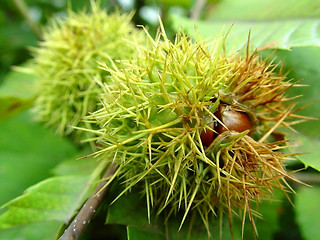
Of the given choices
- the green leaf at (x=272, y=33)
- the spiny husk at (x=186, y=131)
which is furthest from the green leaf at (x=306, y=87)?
the spiny husk at (x=186, y=131)

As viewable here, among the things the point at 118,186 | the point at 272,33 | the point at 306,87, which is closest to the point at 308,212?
the point at 306,87

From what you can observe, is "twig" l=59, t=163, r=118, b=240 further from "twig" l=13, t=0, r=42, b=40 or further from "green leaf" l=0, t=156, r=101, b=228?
"twig" l=13, t=0, r=42, b=40

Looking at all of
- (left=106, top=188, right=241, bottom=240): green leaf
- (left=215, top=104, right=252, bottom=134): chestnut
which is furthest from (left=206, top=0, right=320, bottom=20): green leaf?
(left=106, top=188, right=241, bottom=240): green leaf

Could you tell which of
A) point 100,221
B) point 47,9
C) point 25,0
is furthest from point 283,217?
point 25,0

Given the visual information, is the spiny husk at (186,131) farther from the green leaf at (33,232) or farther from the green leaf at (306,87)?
the green leaf at (33,232)

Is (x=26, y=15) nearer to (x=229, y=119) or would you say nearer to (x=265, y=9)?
(x=265, y=9)

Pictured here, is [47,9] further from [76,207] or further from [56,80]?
[76,207]
